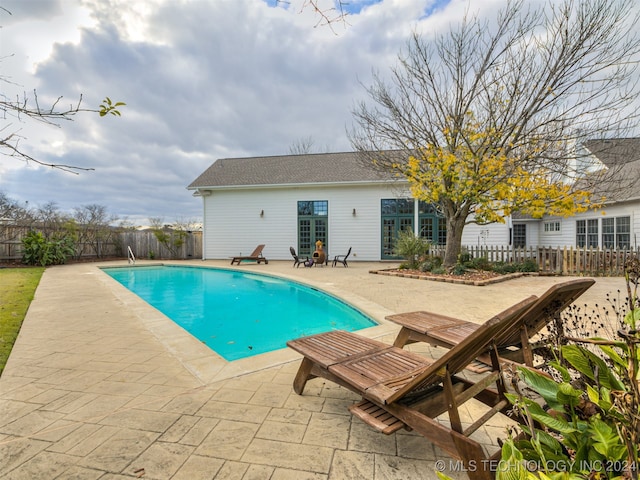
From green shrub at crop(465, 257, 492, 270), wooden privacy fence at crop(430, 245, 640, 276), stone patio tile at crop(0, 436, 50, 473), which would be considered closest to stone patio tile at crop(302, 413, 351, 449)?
stone patio tile at crop(0, 436, 50, 473)

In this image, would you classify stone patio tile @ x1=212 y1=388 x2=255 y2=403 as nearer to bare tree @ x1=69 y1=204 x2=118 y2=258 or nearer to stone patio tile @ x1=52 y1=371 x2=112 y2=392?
stone patio tile @ x1=52 y1=371 x2=112 y2=392

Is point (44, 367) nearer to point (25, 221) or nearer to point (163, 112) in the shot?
point (163, 112)

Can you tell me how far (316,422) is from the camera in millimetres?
2131

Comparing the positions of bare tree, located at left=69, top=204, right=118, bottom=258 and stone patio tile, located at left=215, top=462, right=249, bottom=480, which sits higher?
bare tree, located at left=69, top=204, right=118, bottom=258

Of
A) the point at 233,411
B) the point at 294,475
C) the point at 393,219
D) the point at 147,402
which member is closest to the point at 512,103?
the point at 393,219

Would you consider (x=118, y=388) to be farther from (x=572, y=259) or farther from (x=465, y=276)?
(x=572, y=259)

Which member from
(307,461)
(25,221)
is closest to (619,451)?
(307,461)

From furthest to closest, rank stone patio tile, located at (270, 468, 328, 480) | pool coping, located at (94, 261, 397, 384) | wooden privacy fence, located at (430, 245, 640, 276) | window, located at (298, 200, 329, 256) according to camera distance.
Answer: window, located at (298, 200, 329, 256)
wooden privacy fence, located at (430, 245, 640, 276)
pool coping, located at (94, 261, 397, 384)
stone patio tile, located at (270, 468, 328, 480)

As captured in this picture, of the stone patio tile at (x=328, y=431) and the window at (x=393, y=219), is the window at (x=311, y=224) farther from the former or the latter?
the stone patio tile at (x=328, y=431)

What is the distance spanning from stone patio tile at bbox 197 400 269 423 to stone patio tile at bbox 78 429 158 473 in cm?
37

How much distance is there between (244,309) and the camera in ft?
22.4

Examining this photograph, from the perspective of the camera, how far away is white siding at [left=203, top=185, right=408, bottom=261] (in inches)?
602

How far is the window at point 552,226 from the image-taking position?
16.9 meters

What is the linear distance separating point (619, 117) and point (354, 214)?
9.69 m
